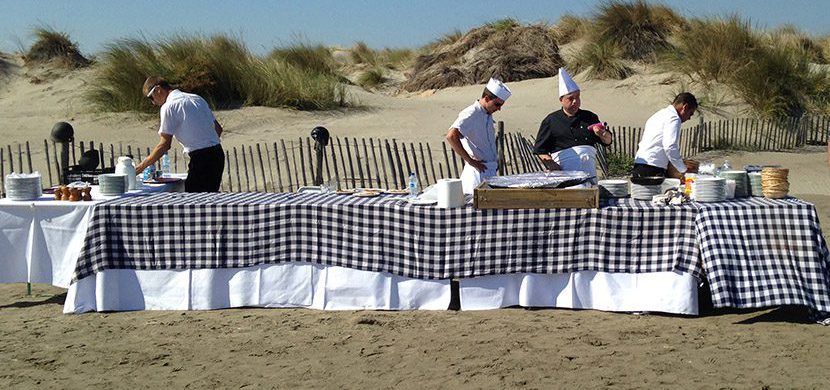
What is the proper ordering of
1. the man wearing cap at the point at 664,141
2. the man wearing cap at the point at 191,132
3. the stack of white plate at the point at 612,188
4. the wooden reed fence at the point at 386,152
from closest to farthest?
the stack of white plate at the point at 612,188 < the man wearing cap at the point at 664,141 < the man wearing cap at the point at 191,132 < the wooden reed fence at the point at 386,152

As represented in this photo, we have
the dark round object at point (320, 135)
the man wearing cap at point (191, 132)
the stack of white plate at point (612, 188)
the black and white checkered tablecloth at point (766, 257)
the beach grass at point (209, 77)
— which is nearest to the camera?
the black and white checkered tablecloth at point (766, 257)

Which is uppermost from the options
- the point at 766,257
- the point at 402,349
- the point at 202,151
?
the point at 202,151

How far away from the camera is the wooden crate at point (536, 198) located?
5.92 metres

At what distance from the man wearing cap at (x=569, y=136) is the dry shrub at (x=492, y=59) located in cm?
1689

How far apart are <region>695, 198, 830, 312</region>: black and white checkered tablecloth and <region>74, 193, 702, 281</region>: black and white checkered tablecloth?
0.60 ft

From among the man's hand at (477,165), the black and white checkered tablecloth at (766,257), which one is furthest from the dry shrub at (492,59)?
the black and white checkered tablecloth at (766,257)

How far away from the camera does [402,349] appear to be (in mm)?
5461

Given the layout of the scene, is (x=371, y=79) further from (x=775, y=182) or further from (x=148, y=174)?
(x=775, y=182)

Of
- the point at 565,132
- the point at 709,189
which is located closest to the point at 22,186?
the point at 565,132

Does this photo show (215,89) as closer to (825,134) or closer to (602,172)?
(602,172)

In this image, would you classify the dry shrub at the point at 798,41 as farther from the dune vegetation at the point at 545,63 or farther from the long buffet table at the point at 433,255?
the long buffet table at the point at 433,255

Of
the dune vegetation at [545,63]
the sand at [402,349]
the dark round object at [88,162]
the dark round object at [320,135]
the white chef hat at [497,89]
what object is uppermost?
the dune vegetation at [545,63]

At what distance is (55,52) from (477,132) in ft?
58.2

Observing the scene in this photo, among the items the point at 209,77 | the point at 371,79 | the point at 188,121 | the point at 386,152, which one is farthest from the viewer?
the point at 371,79
